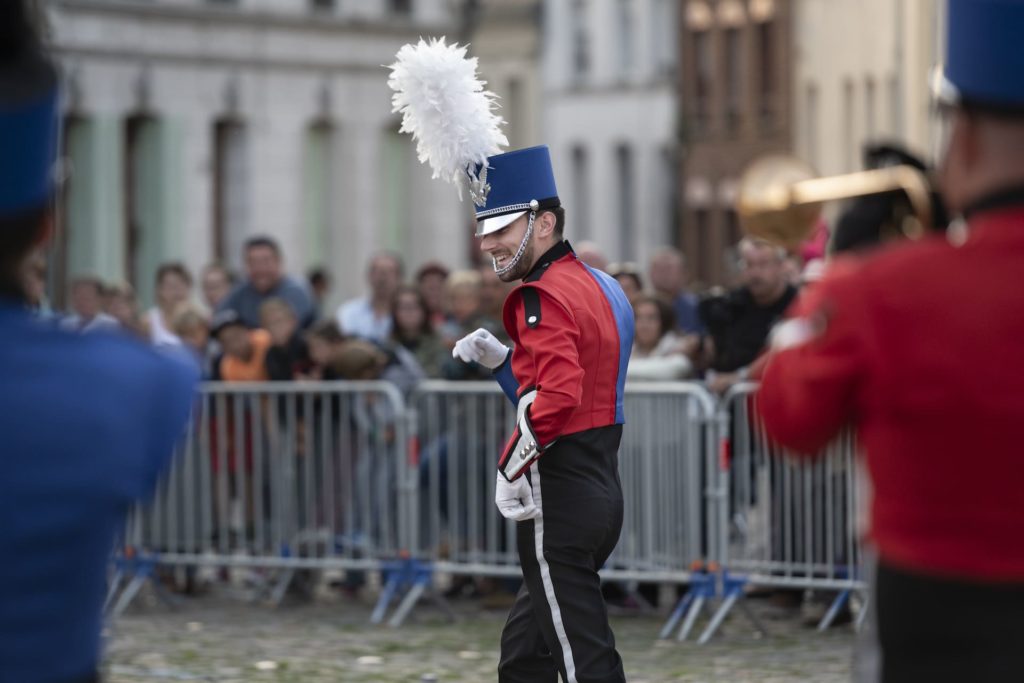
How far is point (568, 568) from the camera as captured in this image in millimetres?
7449

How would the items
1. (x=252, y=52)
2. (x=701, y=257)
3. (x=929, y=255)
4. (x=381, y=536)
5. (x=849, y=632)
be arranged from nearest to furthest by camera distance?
(x=929, y=255) < (x=849, y=632) < (x=381, y=536) < (x=252, y=52) < (x=701, y=257)

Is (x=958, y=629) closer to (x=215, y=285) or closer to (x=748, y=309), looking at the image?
(x=748, y=309)

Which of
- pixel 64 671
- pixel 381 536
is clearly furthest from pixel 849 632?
pixel 64 671

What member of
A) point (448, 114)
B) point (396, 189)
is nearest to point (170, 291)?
point (448, 114)

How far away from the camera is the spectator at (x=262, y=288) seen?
15.8 meters

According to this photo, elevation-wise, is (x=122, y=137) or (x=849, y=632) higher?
(x=122, y=137)

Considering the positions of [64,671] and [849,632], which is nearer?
[64,671]

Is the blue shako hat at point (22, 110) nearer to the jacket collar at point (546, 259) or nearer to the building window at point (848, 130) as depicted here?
the jacket collar at point (546, 259)

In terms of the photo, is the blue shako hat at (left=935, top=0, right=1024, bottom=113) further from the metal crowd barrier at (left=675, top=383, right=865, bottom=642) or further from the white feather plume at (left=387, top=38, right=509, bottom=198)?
the metal crowd barrier at (left=675, top=383, right=865, bottom=642)

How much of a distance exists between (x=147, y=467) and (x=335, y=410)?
973 cm

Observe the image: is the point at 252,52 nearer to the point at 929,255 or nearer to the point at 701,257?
the point at 701,257

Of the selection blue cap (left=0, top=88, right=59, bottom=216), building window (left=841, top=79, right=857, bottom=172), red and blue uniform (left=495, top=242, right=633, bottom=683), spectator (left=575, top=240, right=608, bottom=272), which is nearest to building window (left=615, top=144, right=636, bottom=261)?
building window (left=841, top=79, right=857, bottom=172)

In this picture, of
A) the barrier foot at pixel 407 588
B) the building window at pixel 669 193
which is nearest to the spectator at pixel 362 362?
the barrier foot at pixel 407 588

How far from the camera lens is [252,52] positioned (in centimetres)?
3719
